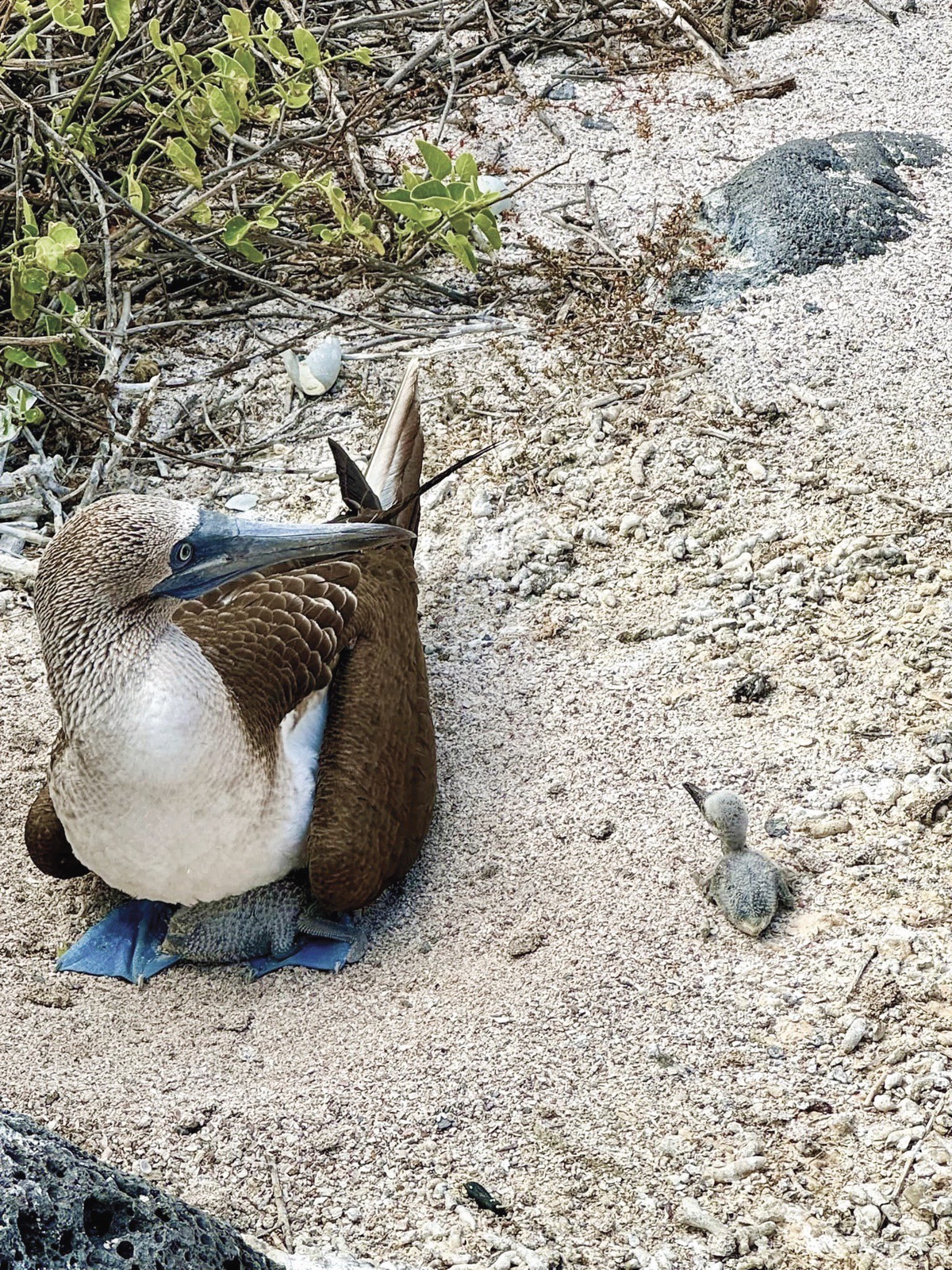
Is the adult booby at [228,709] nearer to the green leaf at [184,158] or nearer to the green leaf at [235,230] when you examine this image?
the green leaf at [235,230]

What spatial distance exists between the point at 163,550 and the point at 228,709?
425 millimetres

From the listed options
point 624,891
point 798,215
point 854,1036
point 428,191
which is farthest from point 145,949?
point 798,215

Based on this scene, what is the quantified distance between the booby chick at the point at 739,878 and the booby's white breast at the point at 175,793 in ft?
3.50

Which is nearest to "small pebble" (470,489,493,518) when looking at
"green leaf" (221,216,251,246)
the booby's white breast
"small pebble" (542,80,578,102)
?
"green leaf" (221,216,251,246)

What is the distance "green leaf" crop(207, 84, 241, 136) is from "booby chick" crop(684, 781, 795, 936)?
113 inches

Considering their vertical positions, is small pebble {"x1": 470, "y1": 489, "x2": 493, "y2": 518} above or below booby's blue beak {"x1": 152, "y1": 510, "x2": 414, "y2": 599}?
below

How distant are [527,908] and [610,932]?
0.26 m

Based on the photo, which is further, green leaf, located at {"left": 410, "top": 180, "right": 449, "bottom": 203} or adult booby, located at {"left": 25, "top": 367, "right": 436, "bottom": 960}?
green leaf, located at {"left": 410, "top": 180, "right": 449, "bottom": 203}

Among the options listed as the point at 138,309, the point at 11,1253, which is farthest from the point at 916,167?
the point at 11,1253

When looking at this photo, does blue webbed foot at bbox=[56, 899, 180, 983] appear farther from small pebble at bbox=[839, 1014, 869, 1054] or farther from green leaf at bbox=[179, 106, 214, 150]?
green leaf at bbox=[179, 106, 214, 150]

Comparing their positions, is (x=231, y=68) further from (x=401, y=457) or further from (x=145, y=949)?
(x=145, y=949)

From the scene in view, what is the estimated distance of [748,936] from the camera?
12.6 feet

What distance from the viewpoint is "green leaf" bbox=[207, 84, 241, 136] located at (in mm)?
5199

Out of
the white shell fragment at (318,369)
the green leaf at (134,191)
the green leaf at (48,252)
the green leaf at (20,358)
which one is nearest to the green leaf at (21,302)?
the green leaf at (20,358)
